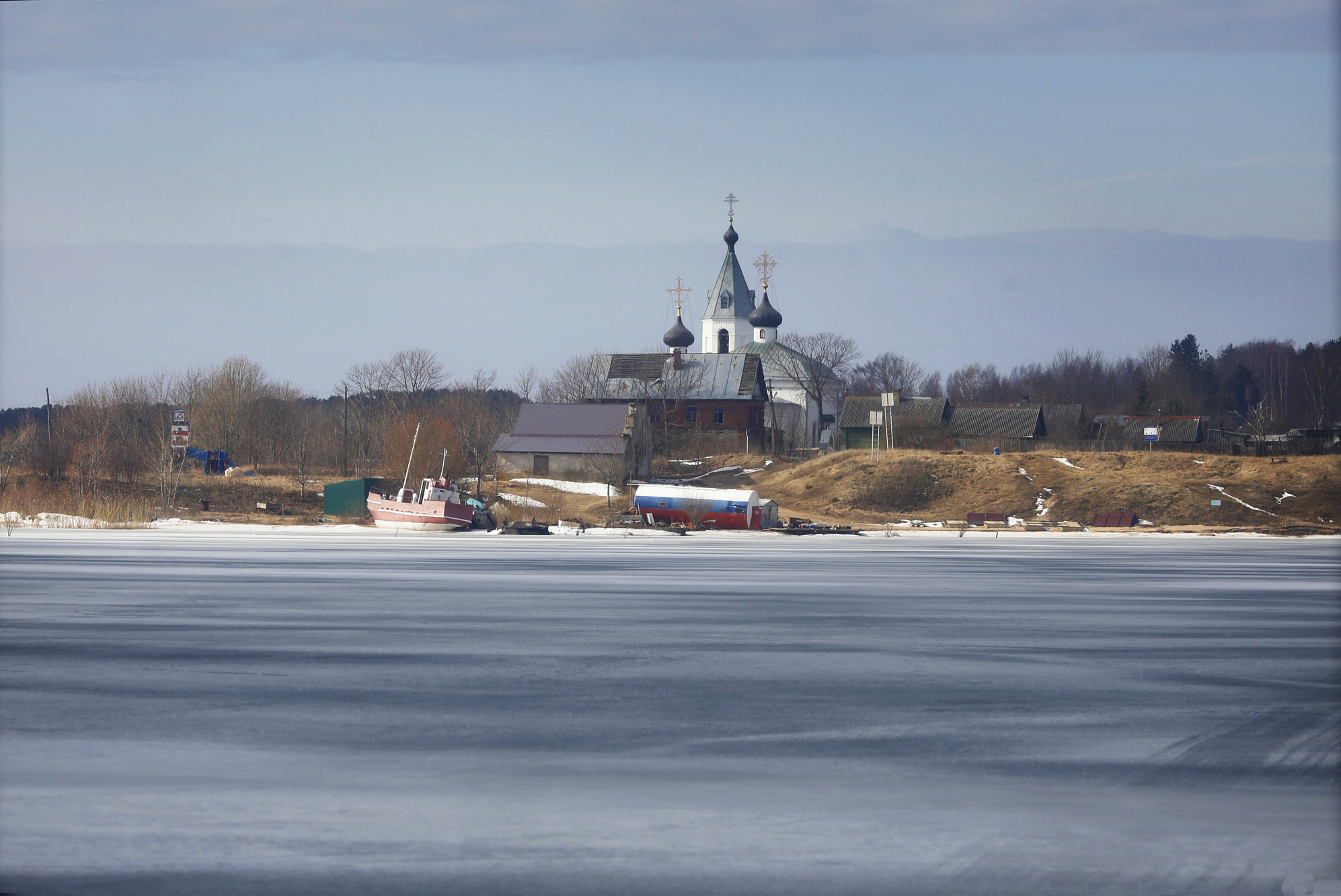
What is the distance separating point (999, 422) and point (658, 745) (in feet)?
333

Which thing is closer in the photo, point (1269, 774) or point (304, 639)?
point (1269, 774)

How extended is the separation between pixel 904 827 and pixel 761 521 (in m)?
44.5

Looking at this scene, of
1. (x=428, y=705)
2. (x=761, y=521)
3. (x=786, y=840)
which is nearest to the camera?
(x=786, y=840)

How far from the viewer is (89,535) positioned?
42312mm

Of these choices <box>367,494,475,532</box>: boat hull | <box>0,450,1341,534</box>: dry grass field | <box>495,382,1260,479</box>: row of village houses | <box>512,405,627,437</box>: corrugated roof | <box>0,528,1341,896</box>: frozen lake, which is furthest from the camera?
<box>512,405,627,437</box>: corrugated roof

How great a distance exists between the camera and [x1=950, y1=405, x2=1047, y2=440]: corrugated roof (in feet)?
343

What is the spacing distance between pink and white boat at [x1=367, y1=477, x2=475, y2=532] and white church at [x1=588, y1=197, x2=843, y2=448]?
46052mm

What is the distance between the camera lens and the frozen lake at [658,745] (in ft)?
23.3

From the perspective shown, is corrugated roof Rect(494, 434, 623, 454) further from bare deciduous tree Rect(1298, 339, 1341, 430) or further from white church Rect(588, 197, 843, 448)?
bare deciduous tree Rect(1298, 339, 1341, 430)

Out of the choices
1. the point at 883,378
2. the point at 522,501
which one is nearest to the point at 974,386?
the point at 883,378

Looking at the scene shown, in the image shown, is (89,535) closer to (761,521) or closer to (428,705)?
(761,521)

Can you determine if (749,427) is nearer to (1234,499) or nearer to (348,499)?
(1234,499)

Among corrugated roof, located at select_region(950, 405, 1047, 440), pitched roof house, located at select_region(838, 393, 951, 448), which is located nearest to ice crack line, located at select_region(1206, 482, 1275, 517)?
pitched roof house, located at select_region(838, 393, 951, 448)

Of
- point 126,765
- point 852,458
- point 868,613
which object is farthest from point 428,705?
point 852,458
